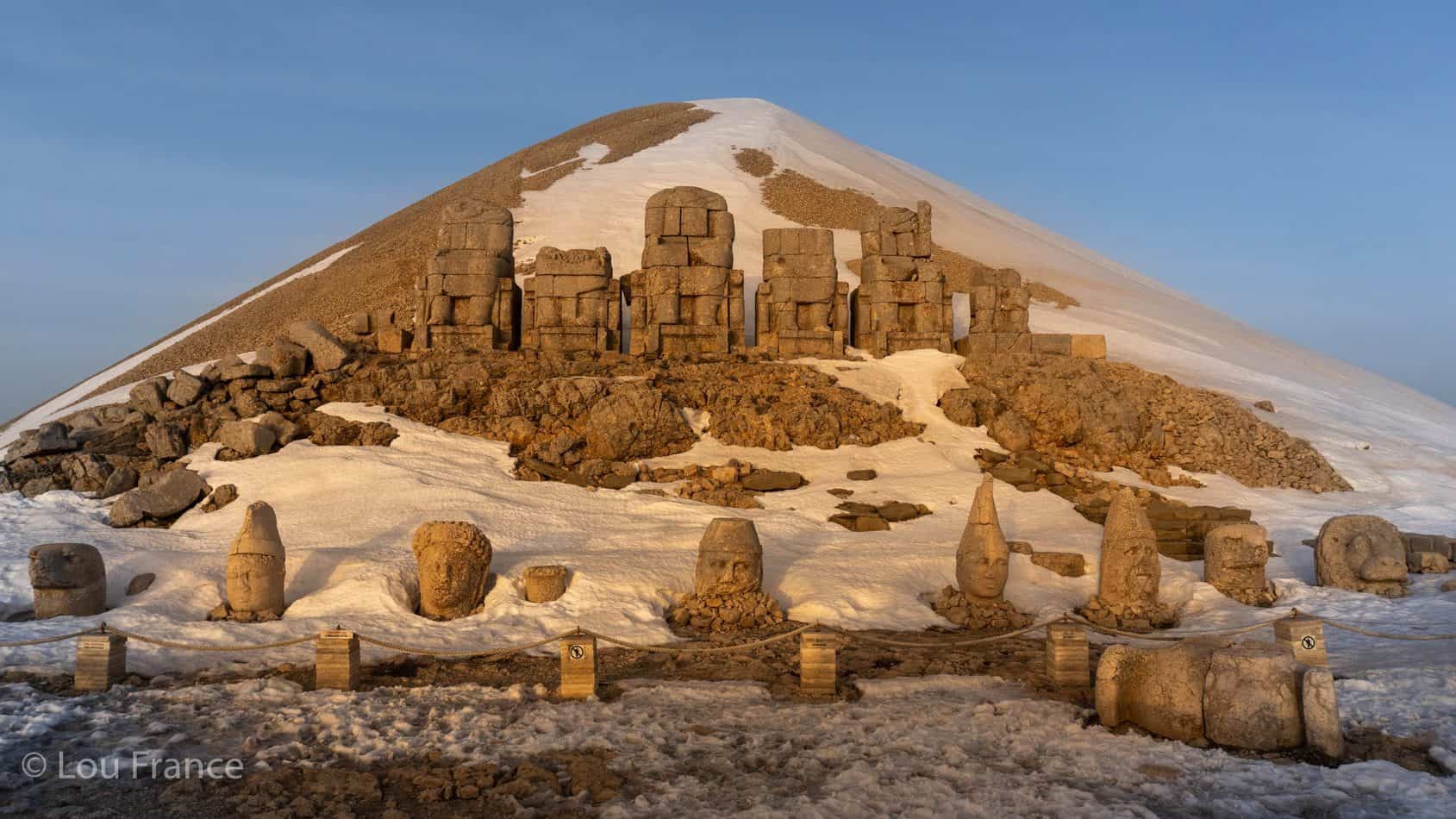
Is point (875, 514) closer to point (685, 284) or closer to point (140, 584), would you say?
point (685, 284)

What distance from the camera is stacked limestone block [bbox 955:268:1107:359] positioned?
2259 cm

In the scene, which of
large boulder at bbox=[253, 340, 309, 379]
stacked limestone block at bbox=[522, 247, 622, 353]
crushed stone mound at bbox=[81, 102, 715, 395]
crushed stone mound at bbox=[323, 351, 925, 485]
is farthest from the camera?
crushed stone mound at bbox=[81, 102, 715, 395]

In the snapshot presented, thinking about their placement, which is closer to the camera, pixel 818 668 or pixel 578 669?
pixel 578 669

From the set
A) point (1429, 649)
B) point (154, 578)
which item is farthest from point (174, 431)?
point (1429, 649)

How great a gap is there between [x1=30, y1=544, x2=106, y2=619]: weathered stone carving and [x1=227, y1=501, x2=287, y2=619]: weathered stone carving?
1390 mm

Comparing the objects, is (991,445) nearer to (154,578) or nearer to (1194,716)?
(1194,716)

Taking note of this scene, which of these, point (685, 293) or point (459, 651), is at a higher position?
point (685, 293)

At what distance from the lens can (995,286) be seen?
2298cm

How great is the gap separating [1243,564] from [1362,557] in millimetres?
1485

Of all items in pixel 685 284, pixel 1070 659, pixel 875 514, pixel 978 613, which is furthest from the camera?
pixel 685 284

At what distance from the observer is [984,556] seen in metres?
12.4

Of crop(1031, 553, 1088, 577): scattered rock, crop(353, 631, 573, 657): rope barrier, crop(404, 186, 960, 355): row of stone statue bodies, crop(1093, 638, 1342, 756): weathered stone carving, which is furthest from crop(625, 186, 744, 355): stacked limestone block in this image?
crop(1093, 638, 1342, 756): weathered stone carving

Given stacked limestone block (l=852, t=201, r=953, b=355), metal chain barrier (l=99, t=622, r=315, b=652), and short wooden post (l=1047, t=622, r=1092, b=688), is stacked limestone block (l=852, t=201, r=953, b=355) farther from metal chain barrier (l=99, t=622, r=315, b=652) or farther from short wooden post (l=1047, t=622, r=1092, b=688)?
metal chain barrier (l=99, t=622, r=315, b=652)

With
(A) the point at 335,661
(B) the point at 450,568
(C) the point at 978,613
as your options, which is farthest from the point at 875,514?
(A) the point at 335,661
